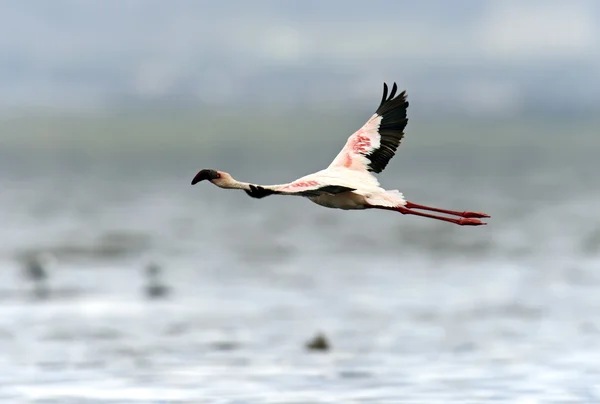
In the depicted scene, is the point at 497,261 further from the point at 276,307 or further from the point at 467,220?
the point at 467,220

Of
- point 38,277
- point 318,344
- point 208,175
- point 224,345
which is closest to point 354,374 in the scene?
point 318,344

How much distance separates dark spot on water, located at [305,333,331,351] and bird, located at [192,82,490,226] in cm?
765

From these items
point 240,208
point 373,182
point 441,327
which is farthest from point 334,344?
point 240,208

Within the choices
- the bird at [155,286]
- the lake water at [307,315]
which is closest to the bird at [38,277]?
the lake water at [307,315]

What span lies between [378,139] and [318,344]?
7863 mm

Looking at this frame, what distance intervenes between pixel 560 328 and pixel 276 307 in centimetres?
674

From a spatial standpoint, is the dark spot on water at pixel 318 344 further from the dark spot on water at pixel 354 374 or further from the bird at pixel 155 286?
the bird at pixel 155 286

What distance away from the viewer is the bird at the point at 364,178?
609 inches

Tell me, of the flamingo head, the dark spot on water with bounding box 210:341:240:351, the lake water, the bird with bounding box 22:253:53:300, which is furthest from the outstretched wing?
the bird with bounding box 22:253:53:300

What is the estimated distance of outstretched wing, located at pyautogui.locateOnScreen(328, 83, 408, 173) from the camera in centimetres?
1811

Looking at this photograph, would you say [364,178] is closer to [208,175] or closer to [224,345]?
[208,175]

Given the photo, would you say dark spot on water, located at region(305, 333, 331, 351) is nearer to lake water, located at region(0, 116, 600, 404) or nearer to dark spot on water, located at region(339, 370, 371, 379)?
lake water, located at region(0, 116, 600, 404)

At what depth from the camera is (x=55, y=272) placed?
126 feet

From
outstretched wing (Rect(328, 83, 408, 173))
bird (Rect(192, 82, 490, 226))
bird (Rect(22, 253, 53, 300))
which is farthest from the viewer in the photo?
bird (Rect(22, 253, 53, 300))
